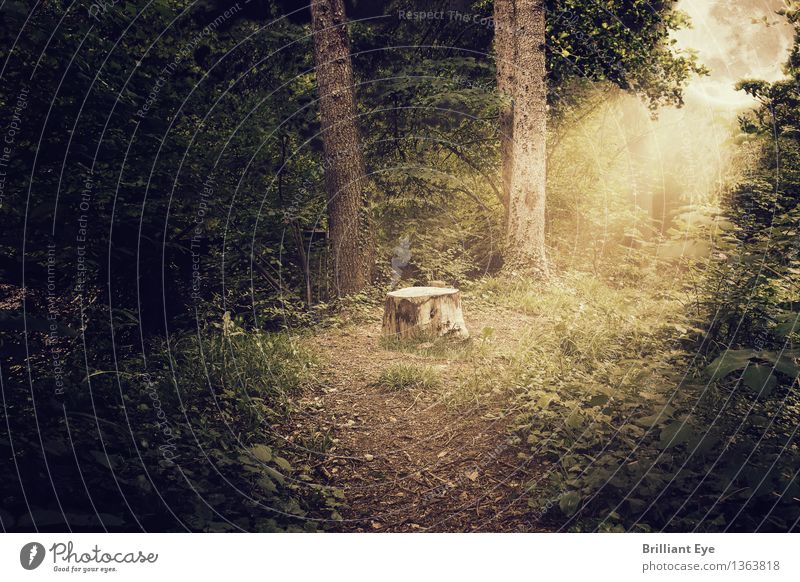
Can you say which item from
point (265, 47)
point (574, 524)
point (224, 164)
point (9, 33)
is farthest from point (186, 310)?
point (265, 47)

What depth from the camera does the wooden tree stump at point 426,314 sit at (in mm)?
7180

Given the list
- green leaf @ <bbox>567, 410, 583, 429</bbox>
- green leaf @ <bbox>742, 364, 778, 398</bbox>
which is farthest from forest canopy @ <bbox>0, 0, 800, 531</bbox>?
green leaf @ <bbox>567, 410, 583, 429</bbox>

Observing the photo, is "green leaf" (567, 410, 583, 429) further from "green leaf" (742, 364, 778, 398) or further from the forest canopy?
"green leaf" (742, 364, 778, 398)

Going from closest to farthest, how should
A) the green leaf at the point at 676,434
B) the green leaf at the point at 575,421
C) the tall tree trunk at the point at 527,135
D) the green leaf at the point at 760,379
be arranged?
the green leaf at the point at 760,379 → the green leaf at the point at 676,434 → the green leaf at the point at 575,421 → the tall tree trunk at the point at 527,135

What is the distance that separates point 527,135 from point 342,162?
12.4 feet

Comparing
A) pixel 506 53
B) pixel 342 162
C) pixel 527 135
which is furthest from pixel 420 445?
pixel 506 53

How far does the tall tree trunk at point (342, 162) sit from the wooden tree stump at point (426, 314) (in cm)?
203

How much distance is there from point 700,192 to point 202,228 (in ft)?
42.7

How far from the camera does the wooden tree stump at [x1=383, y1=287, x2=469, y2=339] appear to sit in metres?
7.18

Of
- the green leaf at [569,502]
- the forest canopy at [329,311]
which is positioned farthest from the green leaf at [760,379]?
the green leaf at [569,502]

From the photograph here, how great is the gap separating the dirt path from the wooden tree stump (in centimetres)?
34

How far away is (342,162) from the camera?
8.92 metres

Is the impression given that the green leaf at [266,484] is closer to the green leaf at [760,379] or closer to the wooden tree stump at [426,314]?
the green leaf at [760,379]
